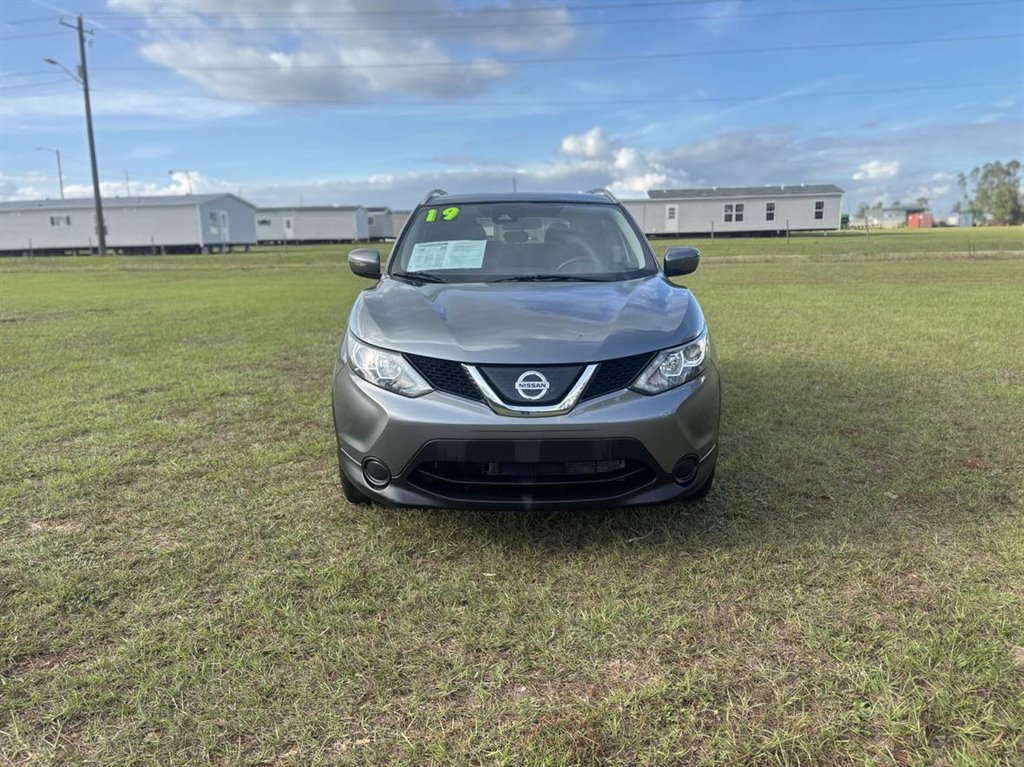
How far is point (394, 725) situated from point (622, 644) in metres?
0.83

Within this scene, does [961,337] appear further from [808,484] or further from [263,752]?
[263,752]

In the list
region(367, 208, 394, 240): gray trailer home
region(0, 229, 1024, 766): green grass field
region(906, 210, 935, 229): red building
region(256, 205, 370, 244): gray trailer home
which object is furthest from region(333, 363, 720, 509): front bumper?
region(906, 210, 935, 229): red building

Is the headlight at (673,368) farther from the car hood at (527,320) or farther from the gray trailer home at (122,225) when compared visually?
the gray trailer home at (122,225)

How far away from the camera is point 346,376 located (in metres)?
3.19

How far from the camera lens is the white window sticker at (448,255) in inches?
160

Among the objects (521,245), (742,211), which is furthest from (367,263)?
(742,211)

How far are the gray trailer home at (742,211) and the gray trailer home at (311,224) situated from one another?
22.8m

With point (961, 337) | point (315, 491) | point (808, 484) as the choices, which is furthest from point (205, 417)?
point (961, 337)

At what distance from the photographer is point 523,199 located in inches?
184

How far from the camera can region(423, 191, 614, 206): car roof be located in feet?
15.2

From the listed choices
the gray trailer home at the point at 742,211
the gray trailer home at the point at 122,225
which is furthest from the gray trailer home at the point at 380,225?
the gray trailer home at the point at 742,211

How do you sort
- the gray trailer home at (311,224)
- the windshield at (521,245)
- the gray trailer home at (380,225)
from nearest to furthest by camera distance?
the windshield at (521,245), the gray trailer home at (311,224), the gray trailer home at (380,225)

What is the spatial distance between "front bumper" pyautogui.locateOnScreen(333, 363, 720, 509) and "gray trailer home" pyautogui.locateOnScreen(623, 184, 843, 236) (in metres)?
50.6

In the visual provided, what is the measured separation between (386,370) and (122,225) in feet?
164
